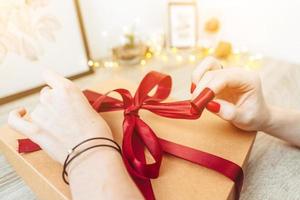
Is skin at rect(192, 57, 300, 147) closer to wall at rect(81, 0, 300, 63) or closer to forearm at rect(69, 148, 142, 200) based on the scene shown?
forearm at rect(69, 148, 142, 200)

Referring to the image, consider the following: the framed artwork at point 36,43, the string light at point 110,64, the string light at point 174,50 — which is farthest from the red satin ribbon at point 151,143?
the string light at point 174,50

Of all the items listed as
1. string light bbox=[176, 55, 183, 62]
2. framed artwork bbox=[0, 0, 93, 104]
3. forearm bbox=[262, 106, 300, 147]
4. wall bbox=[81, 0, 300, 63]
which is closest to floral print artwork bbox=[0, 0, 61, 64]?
framed artwork bbox=[0, 0, 93, 104]

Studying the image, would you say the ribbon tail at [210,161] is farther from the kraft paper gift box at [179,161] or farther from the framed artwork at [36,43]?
the framed artwork at [36,43]

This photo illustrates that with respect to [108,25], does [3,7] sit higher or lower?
higher

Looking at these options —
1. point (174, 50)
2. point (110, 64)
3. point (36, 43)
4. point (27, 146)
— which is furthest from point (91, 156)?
point (174, 50)

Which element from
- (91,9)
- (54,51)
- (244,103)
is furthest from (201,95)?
(91,9)

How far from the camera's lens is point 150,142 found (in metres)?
0.43

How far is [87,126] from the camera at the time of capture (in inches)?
16.2

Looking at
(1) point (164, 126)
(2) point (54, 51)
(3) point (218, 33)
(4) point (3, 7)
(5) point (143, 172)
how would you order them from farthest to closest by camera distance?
(3) point (218, 33), (2) point (54, 51), (4) point (3, 7), (1) point (164, 126), (5) point (143, 172)

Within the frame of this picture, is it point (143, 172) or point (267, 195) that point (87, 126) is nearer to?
point (143, 172)

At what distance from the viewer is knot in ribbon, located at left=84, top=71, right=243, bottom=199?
0.38m

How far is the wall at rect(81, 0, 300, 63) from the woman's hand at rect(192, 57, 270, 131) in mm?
613

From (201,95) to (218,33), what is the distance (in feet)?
2.59

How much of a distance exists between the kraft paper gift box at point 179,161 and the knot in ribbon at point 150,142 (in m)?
0.01
